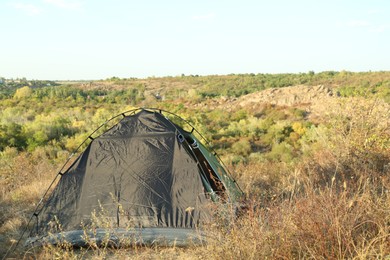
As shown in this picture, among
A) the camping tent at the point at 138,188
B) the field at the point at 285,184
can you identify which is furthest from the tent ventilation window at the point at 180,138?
the field at the point at 285,184

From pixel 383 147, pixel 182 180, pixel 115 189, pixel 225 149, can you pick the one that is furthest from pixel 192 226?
pixel 225 149

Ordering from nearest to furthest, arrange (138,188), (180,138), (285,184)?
(138,188) < (180,138) < (285,184)

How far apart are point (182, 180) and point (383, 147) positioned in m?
6.18

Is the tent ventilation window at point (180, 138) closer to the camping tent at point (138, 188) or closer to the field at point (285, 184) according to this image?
the camping tent at point (138, 188)

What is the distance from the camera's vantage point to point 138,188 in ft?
20.6

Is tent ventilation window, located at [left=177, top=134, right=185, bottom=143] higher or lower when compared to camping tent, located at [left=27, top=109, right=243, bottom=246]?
higher

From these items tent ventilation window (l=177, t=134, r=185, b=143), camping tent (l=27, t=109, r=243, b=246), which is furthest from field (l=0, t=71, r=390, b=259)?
tent ventilation window (l=177, t=134, r=185, b=143)

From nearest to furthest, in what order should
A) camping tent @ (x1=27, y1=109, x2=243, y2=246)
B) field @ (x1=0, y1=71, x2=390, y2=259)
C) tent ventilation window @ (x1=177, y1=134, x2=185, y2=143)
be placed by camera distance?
field @ (x1=0, y1=71, x2=390, y2=259)
camping tent @ (x1=27, y1=109, x2=243, y2=246)
tent ventilation window @ (x1=177, y1=134, x2=185, y2=143)

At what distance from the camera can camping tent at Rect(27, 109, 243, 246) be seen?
597 cm

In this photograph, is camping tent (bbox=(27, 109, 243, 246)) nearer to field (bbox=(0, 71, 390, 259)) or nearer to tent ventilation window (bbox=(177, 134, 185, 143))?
tent ventilation window (bbox=(177, 134, 185, 143))

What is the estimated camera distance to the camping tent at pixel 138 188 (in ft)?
19.6

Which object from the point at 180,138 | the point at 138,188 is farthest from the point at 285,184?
the point at 138,188

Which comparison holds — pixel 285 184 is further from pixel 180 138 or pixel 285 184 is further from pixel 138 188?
pixel 138 188

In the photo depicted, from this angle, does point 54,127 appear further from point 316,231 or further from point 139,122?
point 316,231
